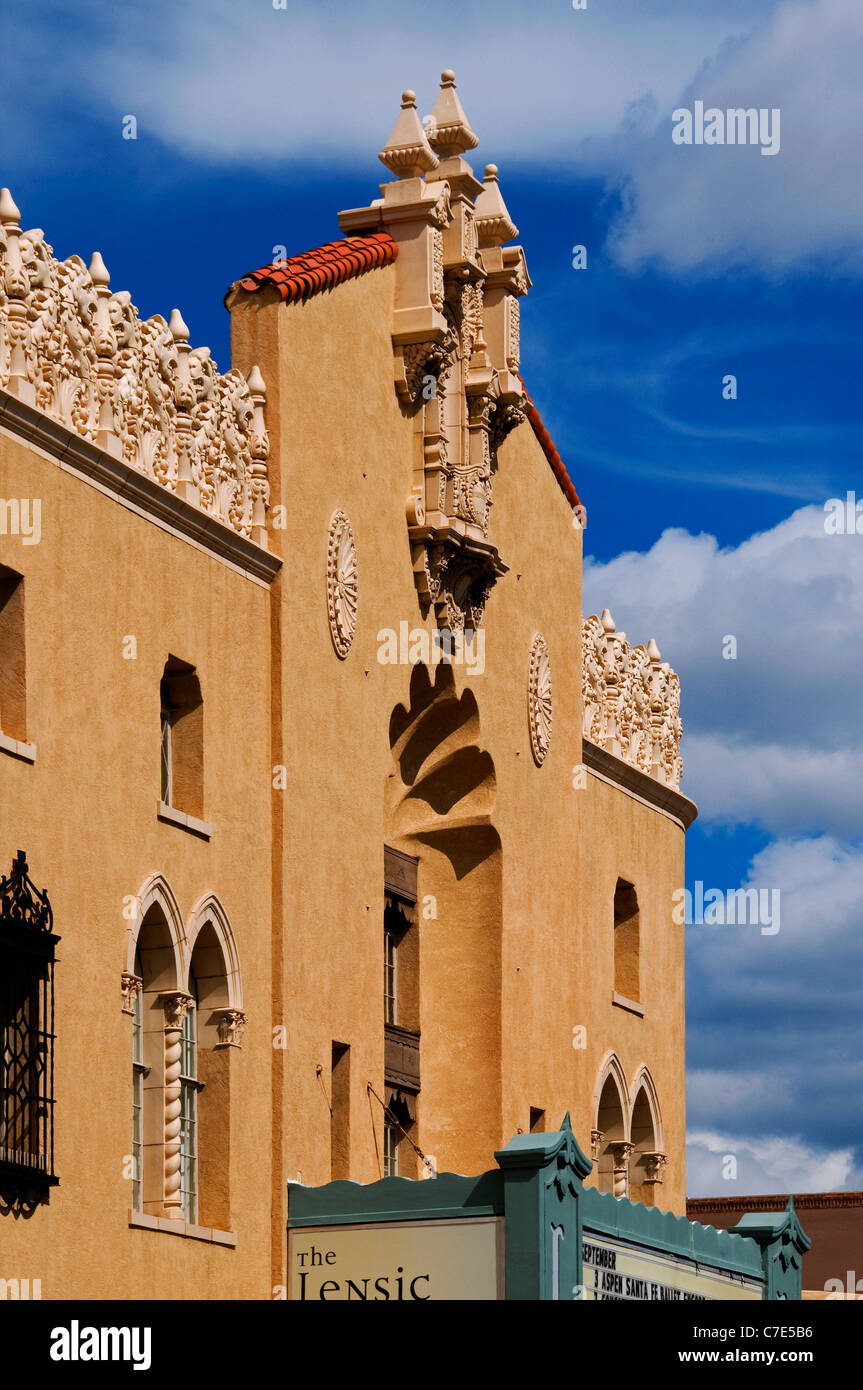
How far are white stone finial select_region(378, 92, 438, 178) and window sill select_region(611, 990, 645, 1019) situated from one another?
1211 cm

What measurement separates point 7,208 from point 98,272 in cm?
164

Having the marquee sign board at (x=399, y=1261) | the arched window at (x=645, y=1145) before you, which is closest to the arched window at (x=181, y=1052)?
the marquee sign board at (x=399, y=1261)

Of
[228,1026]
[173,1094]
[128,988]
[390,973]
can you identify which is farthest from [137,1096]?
[390,973]

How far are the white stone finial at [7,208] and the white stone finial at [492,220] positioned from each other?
35.7 feet

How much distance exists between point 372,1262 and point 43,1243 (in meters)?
4.47

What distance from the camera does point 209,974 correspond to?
2336cm

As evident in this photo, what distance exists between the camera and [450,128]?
98.0 ft

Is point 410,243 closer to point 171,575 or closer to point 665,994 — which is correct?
point 171,575

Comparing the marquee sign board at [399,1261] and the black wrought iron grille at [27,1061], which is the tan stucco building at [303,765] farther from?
the marquee sign board at [399,1261]

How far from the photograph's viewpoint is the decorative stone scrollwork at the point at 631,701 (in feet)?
115

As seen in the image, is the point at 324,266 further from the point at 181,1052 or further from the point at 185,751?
the point at 181,1052

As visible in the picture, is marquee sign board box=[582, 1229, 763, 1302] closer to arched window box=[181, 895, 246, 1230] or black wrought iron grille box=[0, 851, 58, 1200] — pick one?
arched window box=[181, 895, 246, 1230]

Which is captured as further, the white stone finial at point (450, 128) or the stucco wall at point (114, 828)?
the white stone finial at point (450, 128)

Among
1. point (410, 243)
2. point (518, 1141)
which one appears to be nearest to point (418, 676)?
point (410, 243)
